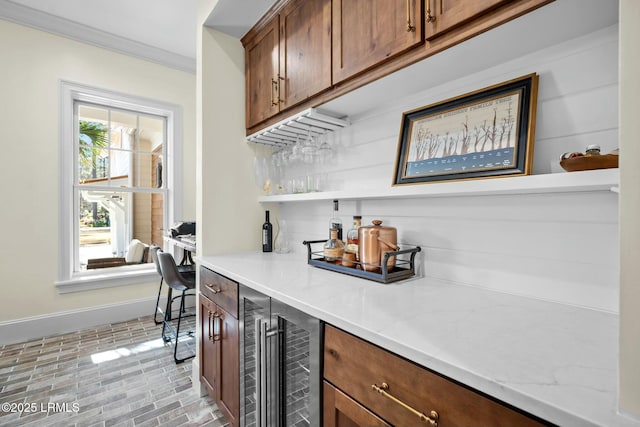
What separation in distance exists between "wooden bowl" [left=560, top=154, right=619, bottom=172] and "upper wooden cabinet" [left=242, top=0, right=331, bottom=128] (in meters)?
1.00

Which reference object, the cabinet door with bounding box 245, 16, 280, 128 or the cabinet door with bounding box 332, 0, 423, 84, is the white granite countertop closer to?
the cabinet door with bounding box 332, 0, 423, 84

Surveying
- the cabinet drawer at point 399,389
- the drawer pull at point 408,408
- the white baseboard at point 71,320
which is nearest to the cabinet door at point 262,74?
the cabinet drawer at point 399,389

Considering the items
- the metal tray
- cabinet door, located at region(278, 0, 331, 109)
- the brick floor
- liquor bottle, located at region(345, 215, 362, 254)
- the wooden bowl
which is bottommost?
the brick floor

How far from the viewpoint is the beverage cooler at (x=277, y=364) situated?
1.03 m

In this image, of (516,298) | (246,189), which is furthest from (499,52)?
(246,189)

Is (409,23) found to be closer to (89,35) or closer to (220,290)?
(220,290)

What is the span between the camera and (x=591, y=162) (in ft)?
2.69

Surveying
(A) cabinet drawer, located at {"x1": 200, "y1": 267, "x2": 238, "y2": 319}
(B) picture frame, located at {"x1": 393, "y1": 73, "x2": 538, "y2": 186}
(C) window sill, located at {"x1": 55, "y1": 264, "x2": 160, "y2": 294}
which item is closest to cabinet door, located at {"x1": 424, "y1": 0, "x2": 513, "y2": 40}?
(B) picture frame, located at {"x1": 393, "y1": 73, "x2": 538, "y2": 186}

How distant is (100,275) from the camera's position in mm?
3205

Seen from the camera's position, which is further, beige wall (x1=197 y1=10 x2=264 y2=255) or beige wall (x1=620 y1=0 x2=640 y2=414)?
beige wall (x1=197 y1=10 x2=264 y2=255)

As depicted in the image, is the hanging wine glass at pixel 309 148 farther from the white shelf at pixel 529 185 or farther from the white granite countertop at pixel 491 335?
the white granite countertop at pixel 491 335

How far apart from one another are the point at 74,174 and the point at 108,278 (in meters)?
1.10

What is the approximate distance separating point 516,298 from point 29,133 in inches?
152

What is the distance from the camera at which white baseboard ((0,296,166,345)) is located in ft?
8.82
